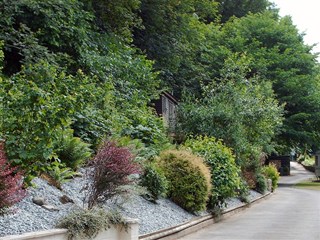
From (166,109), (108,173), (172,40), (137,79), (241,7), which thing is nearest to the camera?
(108,173)

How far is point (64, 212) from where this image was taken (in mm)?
9039

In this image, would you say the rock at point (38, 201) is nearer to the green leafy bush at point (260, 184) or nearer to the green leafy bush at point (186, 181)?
the green leafy bush at point (186, 181)

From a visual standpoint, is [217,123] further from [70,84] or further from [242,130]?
[70,84]

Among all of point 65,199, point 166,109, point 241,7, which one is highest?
point 241,7

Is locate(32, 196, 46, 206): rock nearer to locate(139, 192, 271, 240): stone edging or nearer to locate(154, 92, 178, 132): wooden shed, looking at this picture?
locate(139, 192, 271, 240): stone edging

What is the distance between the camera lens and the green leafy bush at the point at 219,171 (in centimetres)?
1619

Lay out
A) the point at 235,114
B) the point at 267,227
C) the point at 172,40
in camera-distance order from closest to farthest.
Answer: the point at 267,227 → the point at 235,114 → the point at 172,40

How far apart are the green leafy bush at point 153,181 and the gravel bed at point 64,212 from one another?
28 centimetres

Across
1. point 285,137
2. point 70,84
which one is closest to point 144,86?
point 70,84

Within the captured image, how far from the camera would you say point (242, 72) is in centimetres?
2764

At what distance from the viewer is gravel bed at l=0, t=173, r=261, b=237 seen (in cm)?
764

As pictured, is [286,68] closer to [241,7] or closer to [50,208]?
[241,7]

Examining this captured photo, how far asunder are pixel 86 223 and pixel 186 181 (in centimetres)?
684

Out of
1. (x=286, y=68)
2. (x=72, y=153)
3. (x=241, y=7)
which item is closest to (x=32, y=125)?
(x=72, y=153)
